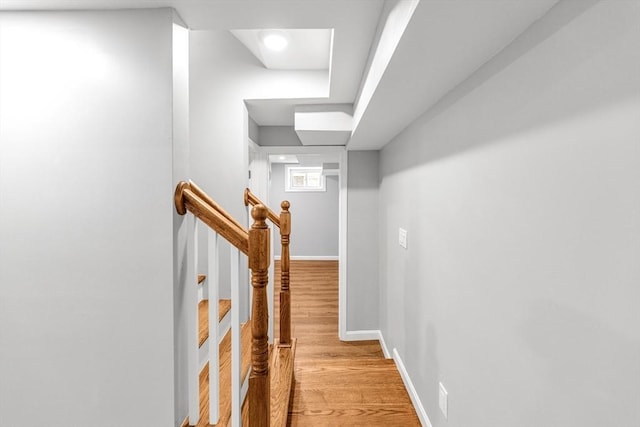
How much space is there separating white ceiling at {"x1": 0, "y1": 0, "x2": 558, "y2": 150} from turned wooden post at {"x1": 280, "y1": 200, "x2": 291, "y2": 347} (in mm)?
920

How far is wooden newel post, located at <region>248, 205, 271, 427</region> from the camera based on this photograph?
42.2 inches

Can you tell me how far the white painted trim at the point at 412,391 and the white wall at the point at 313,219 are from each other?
188 inches

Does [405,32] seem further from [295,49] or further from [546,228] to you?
[295,49]

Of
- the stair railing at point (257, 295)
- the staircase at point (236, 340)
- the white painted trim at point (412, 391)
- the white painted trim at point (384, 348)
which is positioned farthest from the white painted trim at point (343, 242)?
the stair railing at point (257, 295)

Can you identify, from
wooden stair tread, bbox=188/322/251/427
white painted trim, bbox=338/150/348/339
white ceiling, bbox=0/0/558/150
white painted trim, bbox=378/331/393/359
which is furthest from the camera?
white painted trim, bbox=338/150/348/339

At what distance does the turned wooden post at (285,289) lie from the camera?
2213mm

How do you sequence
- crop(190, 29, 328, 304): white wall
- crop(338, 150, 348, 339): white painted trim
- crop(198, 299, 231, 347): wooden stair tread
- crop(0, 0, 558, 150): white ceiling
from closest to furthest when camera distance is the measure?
crop(0, 0, 558, 150): white ceiling, crop(198, 299, 231, 347): wooden stair tread, crop(190, 29, 328, 304): white wall, crop(338, 150, 348, 339): white painted trim

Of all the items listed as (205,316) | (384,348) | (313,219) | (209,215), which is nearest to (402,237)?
(384,348)

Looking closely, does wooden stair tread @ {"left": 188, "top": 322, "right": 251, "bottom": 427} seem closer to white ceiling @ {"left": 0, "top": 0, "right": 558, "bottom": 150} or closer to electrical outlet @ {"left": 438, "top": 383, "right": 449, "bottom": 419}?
electrical outlet @ {"left": 438, "top": 383, "right": 449, "bottom": 419}

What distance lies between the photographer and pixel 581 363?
73 centimetres

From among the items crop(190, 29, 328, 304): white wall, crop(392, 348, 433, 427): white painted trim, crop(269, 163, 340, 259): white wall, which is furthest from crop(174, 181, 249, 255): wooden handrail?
crop(269, 163, 340, 259): white wall

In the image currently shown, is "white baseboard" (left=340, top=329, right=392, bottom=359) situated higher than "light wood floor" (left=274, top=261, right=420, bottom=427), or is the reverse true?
"light wood floor" (left=274, top=261, right=420, bottom=427)

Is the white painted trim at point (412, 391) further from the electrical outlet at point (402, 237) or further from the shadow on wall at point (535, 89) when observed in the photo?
the shadow on wall at point (535, 89)

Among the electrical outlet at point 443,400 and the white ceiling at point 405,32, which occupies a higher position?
the white ceiling at point 405,32
